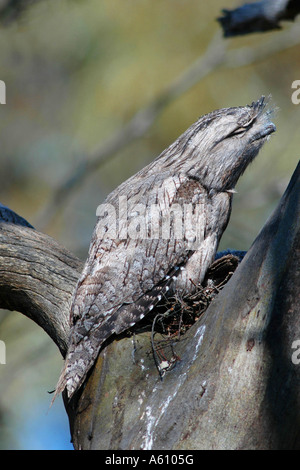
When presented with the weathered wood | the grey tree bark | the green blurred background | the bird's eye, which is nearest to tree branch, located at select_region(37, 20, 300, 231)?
the green blurred background

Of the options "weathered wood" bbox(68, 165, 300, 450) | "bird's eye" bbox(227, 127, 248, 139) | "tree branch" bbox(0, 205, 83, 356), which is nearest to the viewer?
"weathered wood" bbox(68, 165, 300, 450)

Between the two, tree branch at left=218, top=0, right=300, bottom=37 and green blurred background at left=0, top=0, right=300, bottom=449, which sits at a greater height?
green blurred background at left=0, top=0, right=300, bottom=449

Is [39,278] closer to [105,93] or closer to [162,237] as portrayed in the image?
[162,237]

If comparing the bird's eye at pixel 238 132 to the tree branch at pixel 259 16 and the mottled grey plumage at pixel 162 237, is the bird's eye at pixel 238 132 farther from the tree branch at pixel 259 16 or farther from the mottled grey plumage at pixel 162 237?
the tree branch at pixel 259 16

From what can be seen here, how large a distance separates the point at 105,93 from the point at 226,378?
366 inches

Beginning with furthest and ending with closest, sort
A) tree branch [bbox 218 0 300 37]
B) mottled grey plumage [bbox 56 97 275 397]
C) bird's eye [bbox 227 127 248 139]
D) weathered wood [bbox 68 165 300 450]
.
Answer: bird's eye [bbox 227 127 248 139], tree branch [bbox 218 0 300 37], mottled grey plumage [bbox 56 97 275 397], weathered wood [bbox 68 165 300 450]

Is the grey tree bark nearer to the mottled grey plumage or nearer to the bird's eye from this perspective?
the mottled grey plumage

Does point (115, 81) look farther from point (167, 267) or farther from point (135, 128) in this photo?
point (167, 267)

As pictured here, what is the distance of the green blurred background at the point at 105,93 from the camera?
953 cm

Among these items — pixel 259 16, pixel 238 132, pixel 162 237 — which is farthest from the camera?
pixel 238 132

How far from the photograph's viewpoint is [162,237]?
388 centimetres

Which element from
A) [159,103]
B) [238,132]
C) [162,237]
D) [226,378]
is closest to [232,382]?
[226,378]

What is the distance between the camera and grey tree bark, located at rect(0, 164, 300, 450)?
8.28 feet

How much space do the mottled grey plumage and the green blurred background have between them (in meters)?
4.60
